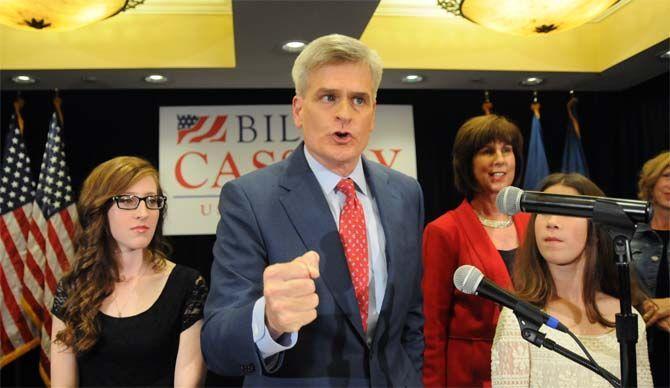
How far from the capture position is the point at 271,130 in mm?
5191

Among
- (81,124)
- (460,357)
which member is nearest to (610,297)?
(460,357)

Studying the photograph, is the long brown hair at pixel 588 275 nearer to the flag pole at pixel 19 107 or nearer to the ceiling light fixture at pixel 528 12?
the ceiling light fixture at pixel 528 12

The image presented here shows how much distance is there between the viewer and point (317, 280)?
145 centimetres

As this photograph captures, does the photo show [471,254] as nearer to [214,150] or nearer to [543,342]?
[543,342]

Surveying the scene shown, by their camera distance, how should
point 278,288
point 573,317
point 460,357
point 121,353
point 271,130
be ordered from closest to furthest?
point 278,288, point 573,317, point 121,353, point 460,357, point 271,130

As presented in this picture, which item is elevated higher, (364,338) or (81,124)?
(81,124)

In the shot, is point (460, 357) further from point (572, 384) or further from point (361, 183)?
point (361, 183)

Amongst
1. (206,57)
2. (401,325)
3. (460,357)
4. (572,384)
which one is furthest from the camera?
(206,57)

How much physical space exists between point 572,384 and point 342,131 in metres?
0.94

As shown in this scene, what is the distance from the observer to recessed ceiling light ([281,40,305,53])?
4.08 meters

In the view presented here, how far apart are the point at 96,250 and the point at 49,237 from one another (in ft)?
8.14

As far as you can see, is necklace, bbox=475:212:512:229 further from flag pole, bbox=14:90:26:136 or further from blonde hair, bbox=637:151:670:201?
flag pole, bbox=14:90:26:136

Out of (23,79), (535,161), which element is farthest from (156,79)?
(535,161)

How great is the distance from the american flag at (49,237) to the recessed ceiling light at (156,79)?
0.75 metres
